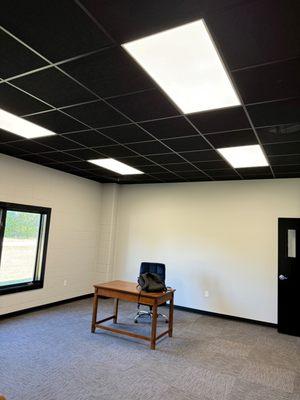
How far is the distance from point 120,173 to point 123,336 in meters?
3.10

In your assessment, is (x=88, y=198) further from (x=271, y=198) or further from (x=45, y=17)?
(x=45, y=17)

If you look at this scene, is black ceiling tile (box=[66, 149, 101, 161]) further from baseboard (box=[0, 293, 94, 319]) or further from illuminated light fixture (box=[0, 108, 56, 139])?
baseboard (box=[0, 293, 94, 319])

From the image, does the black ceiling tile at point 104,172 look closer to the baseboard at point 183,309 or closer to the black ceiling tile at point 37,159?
the black ceiling tile at point 37,159

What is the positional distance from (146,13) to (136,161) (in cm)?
318

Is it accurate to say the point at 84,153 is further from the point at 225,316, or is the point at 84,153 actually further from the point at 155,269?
the point at 225,316

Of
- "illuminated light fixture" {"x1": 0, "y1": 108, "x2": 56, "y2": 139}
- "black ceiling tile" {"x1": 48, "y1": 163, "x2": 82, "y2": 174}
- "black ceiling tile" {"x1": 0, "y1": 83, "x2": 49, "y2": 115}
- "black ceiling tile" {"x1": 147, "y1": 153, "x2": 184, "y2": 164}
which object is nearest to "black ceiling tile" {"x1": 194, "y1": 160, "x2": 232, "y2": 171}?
"black ceiling tile" {"x1": 147, "y1": 153, "x2": 184, "y2": 164}

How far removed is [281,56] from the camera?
1.84m

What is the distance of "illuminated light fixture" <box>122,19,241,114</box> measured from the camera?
1.73m

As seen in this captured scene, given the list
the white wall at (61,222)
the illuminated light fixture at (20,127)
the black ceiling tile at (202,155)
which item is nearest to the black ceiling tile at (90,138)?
the illuminated light fixture at (20,127)

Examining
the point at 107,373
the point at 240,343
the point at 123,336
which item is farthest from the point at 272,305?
Result: the point at 107,373

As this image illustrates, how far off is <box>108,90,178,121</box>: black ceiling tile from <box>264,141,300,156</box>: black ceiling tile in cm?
157

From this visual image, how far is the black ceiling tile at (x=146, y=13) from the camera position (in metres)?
1.49

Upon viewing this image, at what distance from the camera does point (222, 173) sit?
5.24 m

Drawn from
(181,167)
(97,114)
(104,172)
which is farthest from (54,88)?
(104,172)
